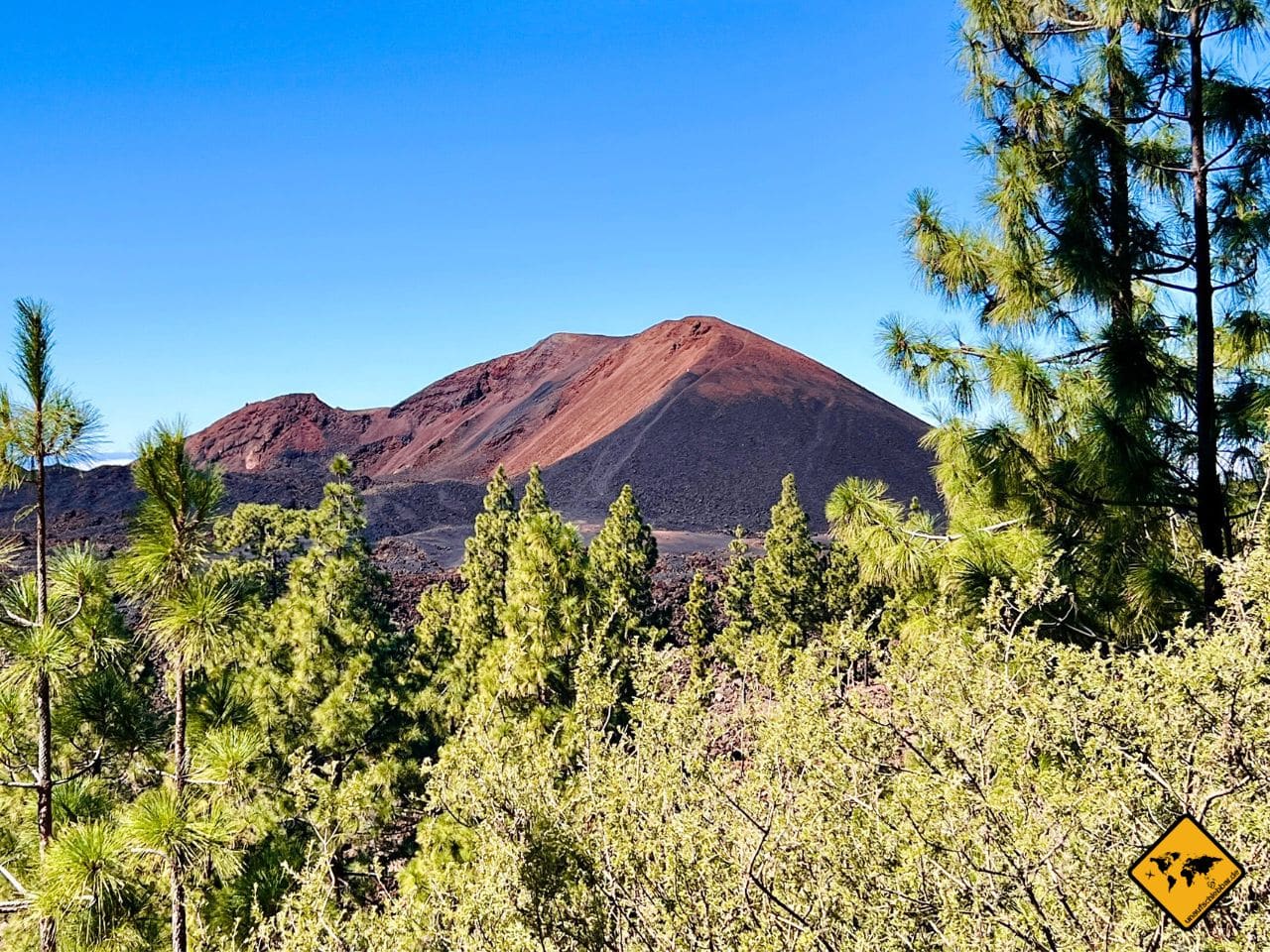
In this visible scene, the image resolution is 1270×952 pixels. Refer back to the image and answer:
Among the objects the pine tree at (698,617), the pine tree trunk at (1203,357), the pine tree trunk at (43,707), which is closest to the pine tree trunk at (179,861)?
the pine tree trunk at (43,707)

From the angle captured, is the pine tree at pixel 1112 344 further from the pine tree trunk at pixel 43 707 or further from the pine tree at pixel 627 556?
the pine tree at pixel 627 556

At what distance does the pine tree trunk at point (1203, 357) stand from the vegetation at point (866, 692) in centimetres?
3

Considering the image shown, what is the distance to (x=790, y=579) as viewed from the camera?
57.8ft

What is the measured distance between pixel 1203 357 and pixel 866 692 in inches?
138

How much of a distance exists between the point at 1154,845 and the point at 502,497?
18.9m

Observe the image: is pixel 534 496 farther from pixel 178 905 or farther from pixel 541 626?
pixel 178 905

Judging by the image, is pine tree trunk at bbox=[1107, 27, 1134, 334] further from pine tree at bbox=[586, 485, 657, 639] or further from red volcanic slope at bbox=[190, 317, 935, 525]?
red volcanic slope at bbox=[190, 317, 935, 525]

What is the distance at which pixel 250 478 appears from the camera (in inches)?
2112

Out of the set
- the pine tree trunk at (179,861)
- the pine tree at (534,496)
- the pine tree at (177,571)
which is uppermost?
the pine tree at (534,496)

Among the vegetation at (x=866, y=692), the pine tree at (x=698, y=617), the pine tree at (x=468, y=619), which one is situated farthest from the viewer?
the pine tree at (x=698, y=617)

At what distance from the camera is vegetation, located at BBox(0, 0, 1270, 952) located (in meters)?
2.66

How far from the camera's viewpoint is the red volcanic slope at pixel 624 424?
153ft

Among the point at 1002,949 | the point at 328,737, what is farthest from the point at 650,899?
the point at 328,737

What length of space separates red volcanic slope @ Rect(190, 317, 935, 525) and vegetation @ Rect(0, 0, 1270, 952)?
35.2 meters
